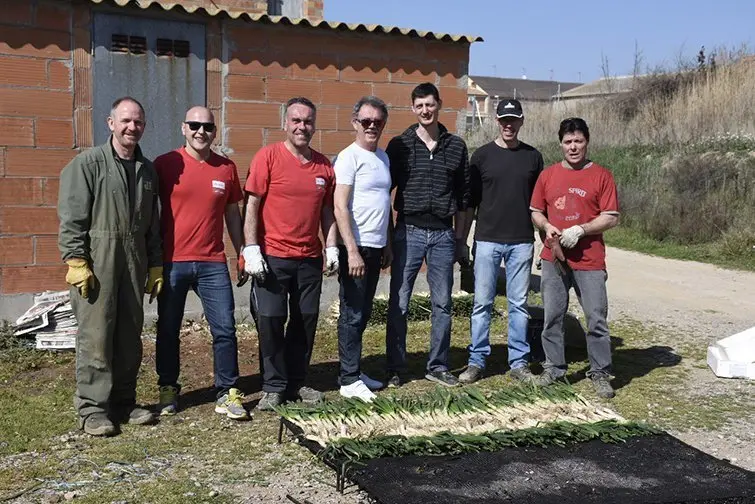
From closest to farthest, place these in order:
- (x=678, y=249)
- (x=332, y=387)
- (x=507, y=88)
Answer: (x=332, y=387) → (x=678, y=249) → (x=507, y=88)

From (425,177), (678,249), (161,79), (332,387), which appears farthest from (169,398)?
(678,249)

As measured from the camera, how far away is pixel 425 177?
6352 mm

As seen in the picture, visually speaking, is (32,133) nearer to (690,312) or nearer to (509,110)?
(509,110)

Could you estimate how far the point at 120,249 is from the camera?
5.31 meters

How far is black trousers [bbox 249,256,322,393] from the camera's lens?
576cm

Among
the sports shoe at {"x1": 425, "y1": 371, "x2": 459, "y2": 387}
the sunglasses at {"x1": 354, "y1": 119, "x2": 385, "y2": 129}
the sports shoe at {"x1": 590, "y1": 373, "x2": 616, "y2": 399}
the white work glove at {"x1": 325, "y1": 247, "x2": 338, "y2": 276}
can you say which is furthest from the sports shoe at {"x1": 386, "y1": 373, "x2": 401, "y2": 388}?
the sunglasses at {"x1": 354, "y1": 119, "x2": 385, "y2": 129}

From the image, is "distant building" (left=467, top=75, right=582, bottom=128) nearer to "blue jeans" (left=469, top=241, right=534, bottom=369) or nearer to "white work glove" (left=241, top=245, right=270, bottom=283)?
"blue jeans" (left=469, top=241, right=534, bottom=369)

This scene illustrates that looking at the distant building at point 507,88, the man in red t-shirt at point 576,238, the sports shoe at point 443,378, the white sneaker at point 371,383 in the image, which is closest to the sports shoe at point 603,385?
the man in red t-shirt at point 576,238

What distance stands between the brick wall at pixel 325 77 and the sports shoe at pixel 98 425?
3.66 metres

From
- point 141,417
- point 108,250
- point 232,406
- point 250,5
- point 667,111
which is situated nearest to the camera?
point 108,250

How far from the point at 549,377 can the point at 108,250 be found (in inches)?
137

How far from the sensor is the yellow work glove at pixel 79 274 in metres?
5.12

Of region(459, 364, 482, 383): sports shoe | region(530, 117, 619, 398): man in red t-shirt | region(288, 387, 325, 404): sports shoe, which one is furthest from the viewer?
region(459, 364, 482, 383): sports shoe

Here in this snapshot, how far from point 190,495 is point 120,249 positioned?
5.58 feet
